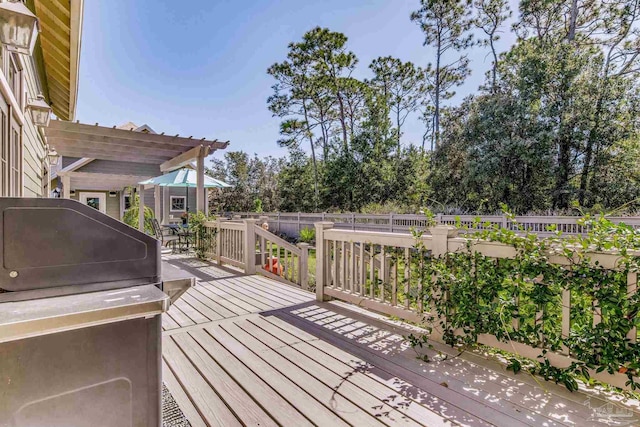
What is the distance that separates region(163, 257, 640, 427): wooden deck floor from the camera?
177 centimetres

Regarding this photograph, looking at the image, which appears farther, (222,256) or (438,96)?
(438,96)

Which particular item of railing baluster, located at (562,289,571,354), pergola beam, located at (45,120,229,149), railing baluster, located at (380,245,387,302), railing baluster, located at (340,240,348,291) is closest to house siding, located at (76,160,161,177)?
pergola beam, located at (45,120,229,149)

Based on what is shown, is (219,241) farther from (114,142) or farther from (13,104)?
(13,104)

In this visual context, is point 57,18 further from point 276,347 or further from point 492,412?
point 492,412

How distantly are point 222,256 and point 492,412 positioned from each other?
5.42 metres

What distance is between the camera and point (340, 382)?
2.11 meters

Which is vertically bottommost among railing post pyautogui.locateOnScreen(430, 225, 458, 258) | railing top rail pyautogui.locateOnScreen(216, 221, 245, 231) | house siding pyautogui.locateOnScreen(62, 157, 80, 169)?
railing top rail pyautogui.locateOnScreen(216, 221, 245, 231)

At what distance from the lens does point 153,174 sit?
1155cm

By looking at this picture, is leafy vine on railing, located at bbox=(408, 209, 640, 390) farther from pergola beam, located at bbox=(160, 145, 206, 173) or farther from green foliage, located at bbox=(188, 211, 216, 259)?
pergola beam, located at bbox=(160, 145, 206, 173)

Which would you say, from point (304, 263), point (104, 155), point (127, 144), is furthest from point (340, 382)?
point (104, 155)

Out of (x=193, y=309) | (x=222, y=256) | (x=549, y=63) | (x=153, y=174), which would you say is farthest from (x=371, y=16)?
(x=193, y=309)

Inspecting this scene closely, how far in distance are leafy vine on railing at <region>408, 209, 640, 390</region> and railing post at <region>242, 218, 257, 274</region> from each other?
3423 millimetres

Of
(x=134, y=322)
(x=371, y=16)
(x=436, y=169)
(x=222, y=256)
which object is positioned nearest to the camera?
(x=134, y=322)

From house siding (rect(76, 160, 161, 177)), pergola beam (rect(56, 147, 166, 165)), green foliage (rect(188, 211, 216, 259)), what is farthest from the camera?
house siding (rect(76, 160, 161, 177))
